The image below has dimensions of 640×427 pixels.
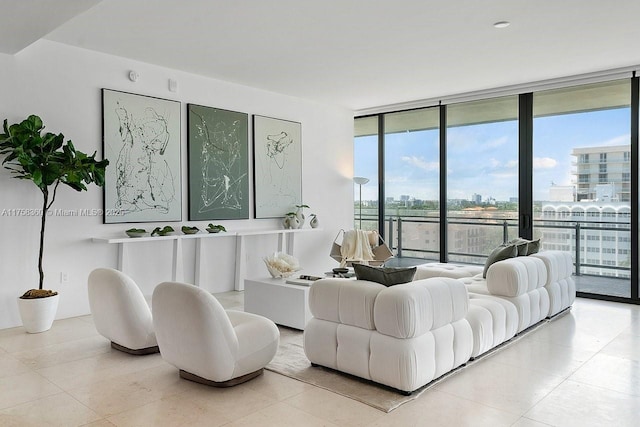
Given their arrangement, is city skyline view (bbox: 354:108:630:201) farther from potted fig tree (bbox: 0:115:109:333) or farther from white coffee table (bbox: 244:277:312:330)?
potted fig tree (bbox: 0:115:109:333)

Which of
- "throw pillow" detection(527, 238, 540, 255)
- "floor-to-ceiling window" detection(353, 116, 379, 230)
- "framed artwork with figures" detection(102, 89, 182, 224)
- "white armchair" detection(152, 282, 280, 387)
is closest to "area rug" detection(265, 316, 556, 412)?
"white armchair" detection(152, 282, 280, 387)

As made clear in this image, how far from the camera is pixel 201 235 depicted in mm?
5742

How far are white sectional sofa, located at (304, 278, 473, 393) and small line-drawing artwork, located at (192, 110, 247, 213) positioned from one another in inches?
126

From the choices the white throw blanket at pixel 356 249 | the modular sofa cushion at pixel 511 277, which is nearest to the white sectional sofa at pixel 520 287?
the modular sofa cushion at pixel 511 277

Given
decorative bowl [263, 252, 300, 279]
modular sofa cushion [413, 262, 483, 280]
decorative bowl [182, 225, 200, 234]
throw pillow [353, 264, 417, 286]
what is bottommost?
modular sofa cushion [413, 262, 483, 280]

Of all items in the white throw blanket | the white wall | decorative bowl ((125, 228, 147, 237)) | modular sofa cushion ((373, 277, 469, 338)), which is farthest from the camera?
the white throw blanket

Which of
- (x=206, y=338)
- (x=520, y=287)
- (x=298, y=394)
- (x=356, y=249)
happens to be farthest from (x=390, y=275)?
(x=356, y=249)

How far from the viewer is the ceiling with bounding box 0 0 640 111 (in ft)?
12.8

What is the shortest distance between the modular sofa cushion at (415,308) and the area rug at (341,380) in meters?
0.37

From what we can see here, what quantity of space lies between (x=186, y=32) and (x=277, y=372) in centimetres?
314

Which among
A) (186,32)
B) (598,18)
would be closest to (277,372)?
(186,32)

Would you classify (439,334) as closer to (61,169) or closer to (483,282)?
(483,282)

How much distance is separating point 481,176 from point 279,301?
12.7 ft

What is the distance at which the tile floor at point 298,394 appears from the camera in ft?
8.76
